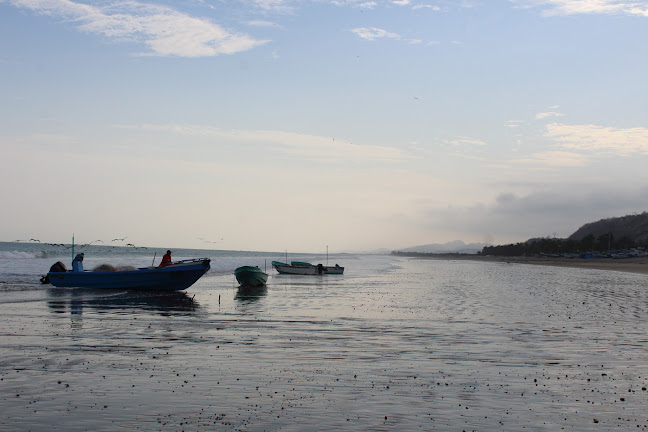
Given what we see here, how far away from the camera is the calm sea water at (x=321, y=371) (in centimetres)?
941

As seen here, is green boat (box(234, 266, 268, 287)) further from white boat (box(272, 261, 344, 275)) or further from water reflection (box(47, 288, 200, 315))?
white boat (box(272, 261, 344, 275))

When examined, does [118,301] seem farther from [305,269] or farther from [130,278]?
[305,269]

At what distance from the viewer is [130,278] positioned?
39250 millimetres

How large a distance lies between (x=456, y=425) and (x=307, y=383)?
12.1 feet

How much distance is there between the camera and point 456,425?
9.11m

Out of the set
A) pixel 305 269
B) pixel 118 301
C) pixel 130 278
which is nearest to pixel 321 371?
pixel 118 301

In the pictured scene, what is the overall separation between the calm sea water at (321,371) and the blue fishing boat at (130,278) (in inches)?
553

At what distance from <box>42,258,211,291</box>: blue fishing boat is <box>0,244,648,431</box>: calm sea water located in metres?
14.1

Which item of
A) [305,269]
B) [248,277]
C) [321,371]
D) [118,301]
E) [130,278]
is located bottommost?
[305,269]

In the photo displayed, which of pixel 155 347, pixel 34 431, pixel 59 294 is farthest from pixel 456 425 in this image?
pixel 59 294

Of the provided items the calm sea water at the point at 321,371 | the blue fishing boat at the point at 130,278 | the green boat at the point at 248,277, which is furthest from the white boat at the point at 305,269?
the calm sea water at the point at 321,371

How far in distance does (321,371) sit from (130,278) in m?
30.0

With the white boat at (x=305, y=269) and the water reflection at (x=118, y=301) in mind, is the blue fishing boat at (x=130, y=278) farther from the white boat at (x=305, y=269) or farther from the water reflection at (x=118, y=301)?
the white boat at (x=305, y=269)

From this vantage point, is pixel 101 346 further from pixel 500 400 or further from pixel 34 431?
pixel 500 400
